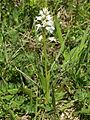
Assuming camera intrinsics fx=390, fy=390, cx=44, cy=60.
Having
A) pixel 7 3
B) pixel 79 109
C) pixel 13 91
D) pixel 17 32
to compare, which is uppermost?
pixel 7 3

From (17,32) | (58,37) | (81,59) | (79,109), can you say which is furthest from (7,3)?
(79,109)

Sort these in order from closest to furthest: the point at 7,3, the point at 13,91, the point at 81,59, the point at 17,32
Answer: the point at 13,91, the point at 81,59, the point at 17,32, the point at 7,3

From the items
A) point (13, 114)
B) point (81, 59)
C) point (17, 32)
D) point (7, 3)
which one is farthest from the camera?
point (7, 3)

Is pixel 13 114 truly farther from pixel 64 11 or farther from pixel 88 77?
pixel 64 11

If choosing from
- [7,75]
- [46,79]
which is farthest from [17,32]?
[46,79]

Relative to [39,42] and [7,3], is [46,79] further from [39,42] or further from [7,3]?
[7,3]

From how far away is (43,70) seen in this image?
2.22 metres

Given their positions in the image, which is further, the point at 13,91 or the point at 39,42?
the point at 39,42

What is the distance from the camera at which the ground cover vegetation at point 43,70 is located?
2.09m

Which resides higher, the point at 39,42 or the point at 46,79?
the point at 39,42

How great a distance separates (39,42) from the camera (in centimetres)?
248

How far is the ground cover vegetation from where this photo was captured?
2088mm

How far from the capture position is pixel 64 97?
2.23 m

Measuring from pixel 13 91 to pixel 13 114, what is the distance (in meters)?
0.19
